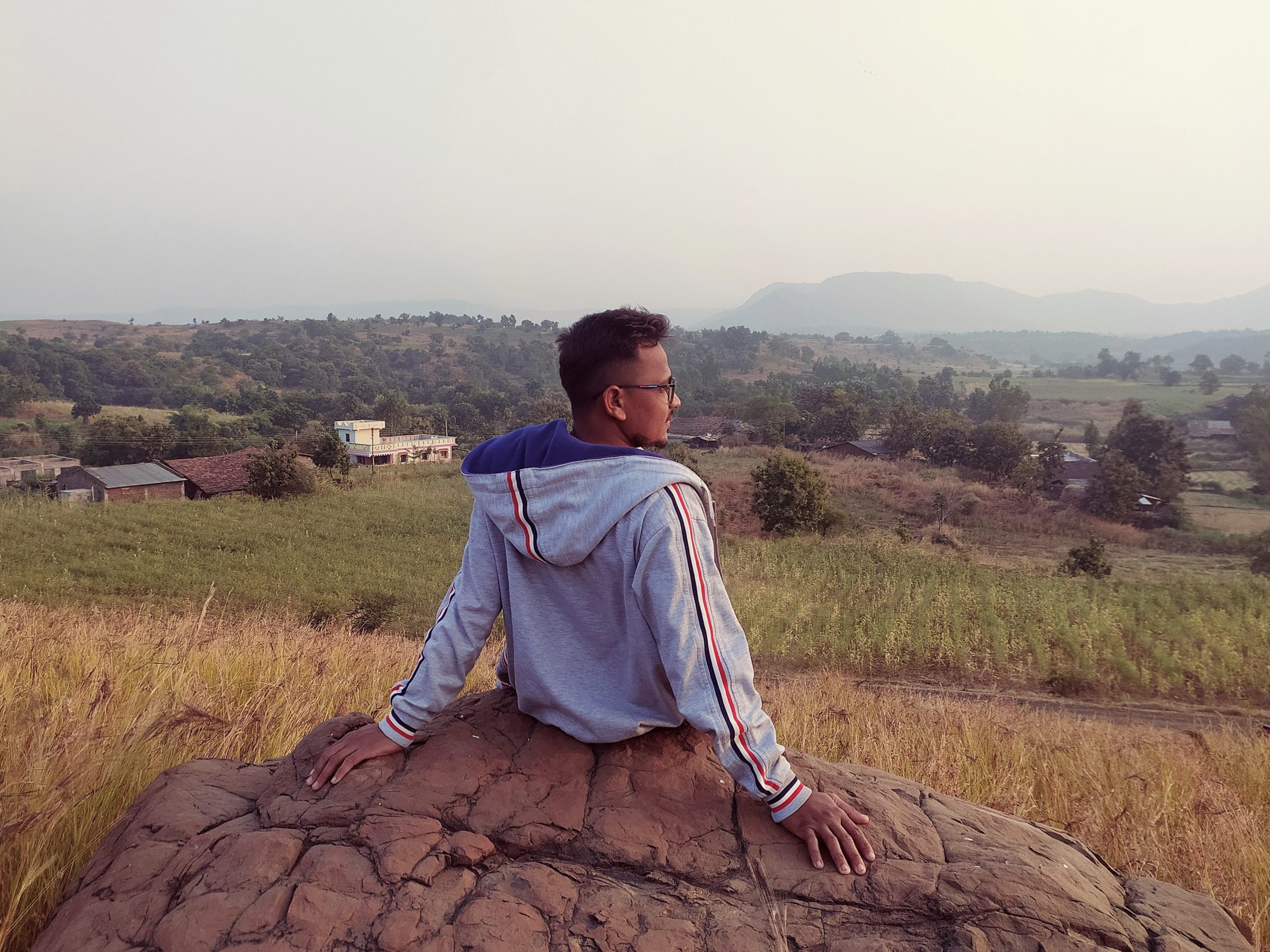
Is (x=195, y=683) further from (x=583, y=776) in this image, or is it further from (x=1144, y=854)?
(x=1144, y=854)

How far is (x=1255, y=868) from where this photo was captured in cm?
250

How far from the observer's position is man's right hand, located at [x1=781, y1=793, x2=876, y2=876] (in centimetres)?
144

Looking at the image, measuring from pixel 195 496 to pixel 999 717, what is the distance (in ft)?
97.2

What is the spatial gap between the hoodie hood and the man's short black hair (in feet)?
0.34

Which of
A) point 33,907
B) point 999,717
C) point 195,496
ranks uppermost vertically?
point 33,907

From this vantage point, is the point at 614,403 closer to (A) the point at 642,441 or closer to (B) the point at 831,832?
(A) the point at 642,441

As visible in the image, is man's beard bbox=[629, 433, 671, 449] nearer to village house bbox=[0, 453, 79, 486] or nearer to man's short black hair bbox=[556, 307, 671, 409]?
man's short black hair bbox=[556, 307, 671, 409]

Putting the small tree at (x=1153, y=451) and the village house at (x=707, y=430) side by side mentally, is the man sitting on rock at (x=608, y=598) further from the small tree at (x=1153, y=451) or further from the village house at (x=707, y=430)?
the village house at (x=707, y=430)

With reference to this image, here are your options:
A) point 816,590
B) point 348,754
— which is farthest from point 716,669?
point 816,590

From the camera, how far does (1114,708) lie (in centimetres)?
1083

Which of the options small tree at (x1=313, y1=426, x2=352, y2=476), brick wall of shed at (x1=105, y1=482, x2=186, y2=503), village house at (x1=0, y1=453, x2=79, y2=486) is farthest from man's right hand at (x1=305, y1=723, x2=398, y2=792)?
village house at (x1=0, y1=453, x2=79, y2=486)

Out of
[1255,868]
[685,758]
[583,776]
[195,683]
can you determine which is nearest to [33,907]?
[583,776]

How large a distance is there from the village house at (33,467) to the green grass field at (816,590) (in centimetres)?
815

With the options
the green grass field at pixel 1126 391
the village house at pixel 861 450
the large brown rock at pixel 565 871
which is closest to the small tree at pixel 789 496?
the village house at pixel 861 450
